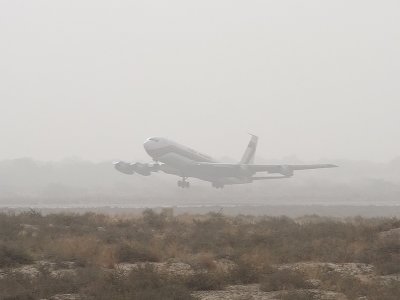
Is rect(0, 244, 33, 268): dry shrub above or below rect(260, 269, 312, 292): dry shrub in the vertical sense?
above

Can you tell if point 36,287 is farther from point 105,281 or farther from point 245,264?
point 245,264

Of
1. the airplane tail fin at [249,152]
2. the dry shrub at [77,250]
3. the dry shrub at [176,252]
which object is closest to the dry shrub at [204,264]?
the dry shrub at [176,252]

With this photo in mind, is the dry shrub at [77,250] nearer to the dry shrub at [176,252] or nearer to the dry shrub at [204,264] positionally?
the dry shrub at [176,252]

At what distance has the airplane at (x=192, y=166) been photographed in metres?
70.1

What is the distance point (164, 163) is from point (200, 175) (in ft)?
19.4

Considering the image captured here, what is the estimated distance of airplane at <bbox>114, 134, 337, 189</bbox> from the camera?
230ft

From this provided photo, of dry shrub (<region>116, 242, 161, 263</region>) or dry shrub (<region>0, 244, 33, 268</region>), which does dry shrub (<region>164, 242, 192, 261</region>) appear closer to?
dry shrub (<region>116, 242, 161, 263</region>)

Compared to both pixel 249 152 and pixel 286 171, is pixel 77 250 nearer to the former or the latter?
pixel 286 171


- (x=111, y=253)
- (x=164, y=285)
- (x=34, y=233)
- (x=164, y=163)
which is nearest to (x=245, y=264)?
(x=164, y=285)

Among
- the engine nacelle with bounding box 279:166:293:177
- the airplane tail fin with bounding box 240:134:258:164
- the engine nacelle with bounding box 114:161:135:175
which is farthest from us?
the airplane tail fin with bounding box 240:134:258:164

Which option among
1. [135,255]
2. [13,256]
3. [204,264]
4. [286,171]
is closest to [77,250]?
[135,255]

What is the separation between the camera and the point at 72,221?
3162 cm

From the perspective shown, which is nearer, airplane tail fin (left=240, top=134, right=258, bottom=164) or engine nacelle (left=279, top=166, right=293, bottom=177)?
engine nacelle (left=279, top=166, right=293, bottom=177)

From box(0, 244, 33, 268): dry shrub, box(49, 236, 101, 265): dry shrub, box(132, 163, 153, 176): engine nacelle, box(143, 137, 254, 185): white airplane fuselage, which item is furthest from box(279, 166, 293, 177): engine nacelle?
box(0, 244, 33, 268): dry shrub
